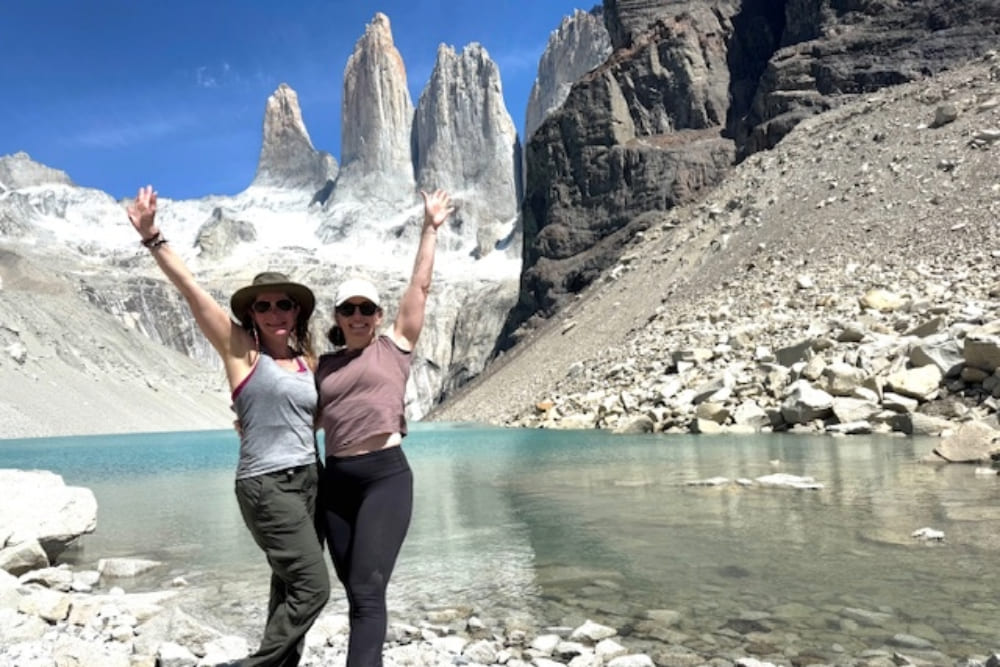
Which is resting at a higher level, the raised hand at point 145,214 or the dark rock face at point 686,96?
the dark rock face at point 686,96

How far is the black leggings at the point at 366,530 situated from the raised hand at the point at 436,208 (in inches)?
50.6

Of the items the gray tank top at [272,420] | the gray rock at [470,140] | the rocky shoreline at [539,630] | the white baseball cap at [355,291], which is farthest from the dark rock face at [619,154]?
the gray rock at [470,140]

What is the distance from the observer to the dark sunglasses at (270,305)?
3768 mm

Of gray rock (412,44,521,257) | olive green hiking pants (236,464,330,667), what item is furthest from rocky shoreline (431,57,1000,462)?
gray rock (412,44,521,257)

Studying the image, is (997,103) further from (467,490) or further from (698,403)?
(467,490)

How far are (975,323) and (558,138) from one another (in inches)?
2283

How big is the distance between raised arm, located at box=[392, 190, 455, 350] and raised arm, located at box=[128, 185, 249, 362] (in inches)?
28.9

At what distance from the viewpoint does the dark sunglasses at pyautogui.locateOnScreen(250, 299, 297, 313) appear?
377 cm

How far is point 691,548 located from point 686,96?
71919mm

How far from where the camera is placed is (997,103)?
40469 millimetres

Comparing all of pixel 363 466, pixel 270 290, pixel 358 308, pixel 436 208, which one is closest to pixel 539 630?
pixel 363 466

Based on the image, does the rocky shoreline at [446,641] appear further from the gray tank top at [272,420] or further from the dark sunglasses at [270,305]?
the dark sunglasses at [270,305]

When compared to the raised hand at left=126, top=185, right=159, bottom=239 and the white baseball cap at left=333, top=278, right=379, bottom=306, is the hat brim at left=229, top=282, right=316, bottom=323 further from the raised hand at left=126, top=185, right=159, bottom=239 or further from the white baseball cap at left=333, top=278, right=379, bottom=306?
the raised hand at left=126, top=185, right=159, bottom=239

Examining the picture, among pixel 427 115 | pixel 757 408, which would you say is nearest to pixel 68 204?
pixel 427 115
